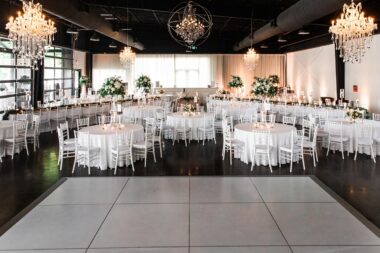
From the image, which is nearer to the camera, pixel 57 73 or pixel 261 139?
pixel 261 139

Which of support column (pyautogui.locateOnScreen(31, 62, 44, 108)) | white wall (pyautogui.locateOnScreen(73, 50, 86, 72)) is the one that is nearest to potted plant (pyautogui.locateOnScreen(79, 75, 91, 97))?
white wall (pyautogui.locateOnScreen(73, 50, 86, 72))

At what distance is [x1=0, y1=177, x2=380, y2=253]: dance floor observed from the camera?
13.0ft

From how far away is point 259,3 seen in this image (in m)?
11.6

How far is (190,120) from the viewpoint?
10453 mm

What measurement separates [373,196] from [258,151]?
7.87ft

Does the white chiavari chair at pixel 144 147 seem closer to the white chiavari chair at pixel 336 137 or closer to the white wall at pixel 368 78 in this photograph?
the white chiavari chair at pixel 336 137

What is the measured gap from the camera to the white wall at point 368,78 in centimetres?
1185

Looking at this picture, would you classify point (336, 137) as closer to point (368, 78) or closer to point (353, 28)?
point (353, 28)

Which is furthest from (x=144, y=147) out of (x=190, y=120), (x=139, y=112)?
(x=139, y=112)

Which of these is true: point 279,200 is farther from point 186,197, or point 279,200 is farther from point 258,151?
point 258,151

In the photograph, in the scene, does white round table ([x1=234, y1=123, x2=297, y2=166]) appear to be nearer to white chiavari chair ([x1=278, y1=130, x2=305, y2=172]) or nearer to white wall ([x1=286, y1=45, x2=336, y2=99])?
white chiavari chair ([x1=278, y1=130, x2=305, y2=172])

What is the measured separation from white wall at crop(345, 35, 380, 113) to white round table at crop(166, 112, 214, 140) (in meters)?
5.85

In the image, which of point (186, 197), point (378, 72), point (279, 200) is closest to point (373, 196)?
point (279, 200)

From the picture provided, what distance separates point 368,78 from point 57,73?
13.8 meters
